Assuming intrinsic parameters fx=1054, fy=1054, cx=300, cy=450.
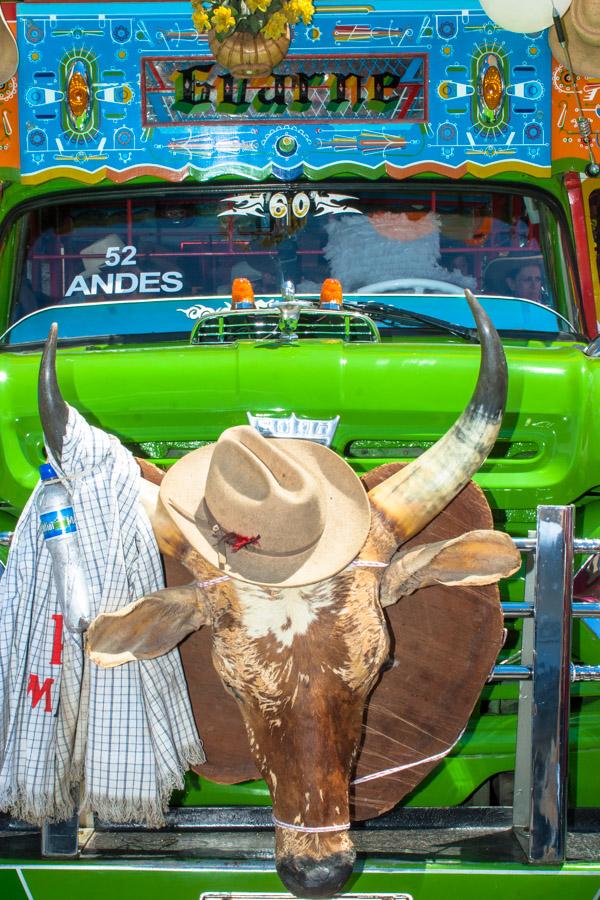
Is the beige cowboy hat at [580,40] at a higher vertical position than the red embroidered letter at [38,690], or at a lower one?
higher

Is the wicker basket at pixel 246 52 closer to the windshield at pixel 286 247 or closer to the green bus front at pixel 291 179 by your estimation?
the green bus front at pixel 291 179

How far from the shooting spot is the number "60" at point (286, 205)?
4.48m

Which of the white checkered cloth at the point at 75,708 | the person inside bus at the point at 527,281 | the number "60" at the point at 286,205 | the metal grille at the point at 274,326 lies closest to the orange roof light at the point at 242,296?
the metal grille at the point at 274,326

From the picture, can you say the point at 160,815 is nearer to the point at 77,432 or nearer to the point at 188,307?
the point at 77,432

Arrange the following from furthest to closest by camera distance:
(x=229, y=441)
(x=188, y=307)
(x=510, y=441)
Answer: (x=188, y=307), (x=510, y=441), (x=229, y=441)

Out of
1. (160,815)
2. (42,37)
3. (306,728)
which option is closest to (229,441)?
(306,728)

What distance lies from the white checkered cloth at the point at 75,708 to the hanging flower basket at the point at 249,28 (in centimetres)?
219

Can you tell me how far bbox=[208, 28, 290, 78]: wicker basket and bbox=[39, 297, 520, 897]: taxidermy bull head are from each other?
221cm

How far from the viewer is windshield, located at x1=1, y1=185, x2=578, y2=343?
14.4ft

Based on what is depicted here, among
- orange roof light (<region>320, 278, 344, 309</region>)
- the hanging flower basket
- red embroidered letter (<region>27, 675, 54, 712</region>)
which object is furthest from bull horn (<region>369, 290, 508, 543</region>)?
the hanging flower basket

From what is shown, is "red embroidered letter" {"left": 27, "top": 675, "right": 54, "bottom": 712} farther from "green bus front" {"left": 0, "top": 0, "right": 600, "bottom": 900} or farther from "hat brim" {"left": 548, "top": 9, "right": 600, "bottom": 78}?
"hat brim" {"left": 548, "top": 9, "right": 600, "bottom": 78}

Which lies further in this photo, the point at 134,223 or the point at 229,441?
the point at 134,223

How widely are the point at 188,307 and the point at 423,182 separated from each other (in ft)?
3.75

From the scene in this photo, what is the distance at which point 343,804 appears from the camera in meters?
2.54
